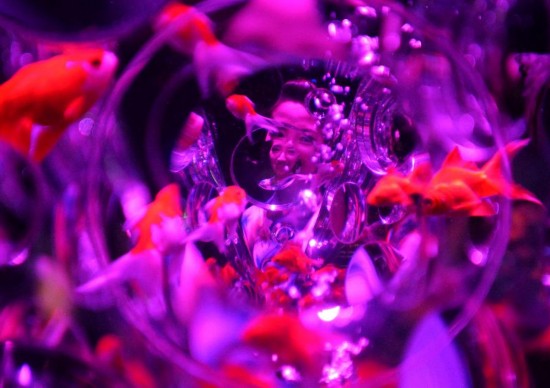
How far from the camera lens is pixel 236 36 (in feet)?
2.06

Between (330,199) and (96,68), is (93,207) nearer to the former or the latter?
(96,68)

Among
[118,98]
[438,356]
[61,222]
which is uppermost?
[118,98]

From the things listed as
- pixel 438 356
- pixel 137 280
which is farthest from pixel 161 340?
pixel 438 356

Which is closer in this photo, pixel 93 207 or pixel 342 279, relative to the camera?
pixel 93 207

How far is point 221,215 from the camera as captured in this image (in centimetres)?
69

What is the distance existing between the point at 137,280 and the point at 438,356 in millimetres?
359

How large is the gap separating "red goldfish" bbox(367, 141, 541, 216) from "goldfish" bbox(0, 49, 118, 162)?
363mm

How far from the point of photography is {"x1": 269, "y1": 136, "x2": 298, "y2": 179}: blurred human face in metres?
0.70

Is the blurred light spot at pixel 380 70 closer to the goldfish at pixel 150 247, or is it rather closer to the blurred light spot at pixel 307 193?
the blurred light spot at pixel 307 193

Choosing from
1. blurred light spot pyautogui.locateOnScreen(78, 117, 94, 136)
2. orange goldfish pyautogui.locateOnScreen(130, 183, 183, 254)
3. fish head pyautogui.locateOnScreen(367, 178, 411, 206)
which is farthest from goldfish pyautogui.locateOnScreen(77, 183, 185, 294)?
fish head pyautogui.locateOnScreen(367, 178, 411, 206)

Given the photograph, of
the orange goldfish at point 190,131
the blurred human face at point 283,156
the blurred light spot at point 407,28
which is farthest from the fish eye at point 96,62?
the blurred light spot at point 407,28

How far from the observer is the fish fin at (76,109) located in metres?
0.61

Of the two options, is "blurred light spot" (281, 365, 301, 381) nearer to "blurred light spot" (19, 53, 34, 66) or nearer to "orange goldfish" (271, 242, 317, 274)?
"orange goldfish" (271, 242, 317, 274)

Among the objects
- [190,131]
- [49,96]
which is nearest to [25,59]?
[49,96]
